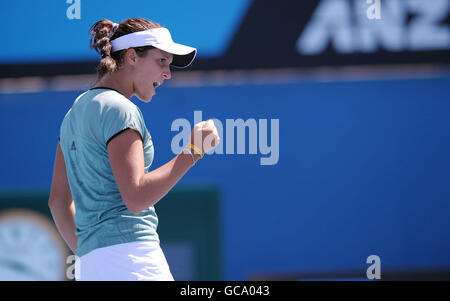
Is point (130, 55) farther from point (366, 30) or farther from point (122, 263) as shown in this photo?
point (366, 30)

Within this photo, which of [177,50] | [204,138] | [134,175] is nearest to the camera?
[134,175]

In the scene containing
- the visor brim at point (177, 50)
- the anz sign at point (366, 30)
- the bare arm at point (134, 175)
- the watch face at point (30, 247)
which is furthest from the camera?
the anz sign at point (366, 30)

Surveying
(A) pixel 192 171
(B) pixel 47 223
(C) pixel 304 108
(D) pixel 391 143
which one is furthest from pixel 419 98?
(B) pixel 47 223

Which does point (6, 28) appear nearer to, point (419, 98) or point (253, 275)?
point (253, 275)

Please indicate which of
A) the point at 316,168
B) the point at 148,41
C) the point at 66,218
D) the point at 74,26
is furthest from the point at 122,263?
the point at 74,26

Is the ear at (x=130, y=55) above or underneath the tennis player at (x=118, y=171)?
above

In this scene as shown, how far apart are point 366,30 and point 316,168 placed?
3.16 ft

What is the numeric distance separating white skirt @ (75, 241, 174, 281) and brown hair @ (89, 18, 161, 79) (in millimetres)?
472

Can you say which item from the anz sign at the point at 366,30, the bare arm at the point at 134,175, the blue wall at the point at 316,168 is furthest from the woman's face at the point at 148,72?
the anz sign at the point at 366,30

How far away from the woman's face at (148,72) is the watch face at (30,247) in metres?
2.67

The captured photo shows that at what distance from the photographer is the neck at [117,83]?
66.6 inches

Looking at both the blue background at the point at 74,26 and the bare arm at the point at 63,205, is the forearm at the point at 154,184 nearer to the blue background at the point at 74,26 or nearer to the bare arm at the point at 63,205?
the bare arm at the point at 63,205

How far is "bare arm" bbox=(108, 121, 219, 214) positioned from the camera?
153cm

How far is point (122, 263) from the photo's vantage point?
62.7 inches
